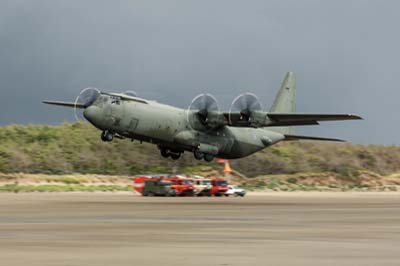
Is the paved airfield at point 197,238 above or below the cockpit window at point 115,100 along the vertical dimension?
below

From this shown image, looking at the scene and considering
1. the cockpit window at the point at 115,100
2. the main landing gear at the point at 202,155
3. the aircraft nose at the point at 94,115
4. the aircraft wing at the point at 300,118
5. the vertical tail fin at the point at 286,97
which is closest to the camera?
the aircraft nose at the point at 94,115

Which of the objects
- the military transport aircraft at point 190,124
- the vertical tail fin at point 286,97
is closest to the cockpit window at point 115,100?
the military transport aircraft at point 190,124

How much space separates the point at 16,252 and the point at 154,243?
5.21 metres

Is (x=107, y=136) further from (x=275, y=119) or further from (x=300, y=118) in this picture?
(x=300, y=118)

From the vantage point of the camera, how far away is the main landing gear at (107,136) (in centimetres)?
7581

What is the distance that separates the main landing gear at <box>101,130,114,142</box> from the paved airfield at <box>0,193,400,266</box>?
2488 cm

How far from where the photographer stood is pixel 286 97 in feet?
333

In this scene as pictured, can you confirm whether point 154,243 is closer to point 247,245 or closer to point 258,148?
point 247,245

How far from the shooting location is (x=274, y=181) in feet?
415

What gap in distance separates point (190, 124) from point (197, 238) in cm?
5149

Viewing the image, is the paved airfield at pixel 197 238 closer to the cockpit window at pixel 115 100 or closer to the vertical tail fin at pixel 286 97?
the cockpit window at pixel 115 100

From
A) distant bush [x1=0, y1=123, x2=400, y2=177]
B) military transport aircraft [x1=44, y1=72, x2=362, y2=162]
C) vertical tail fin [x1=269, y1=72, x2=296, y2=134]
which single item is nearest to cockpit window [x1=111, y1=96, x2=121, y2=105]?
military transport aircraft [x1=44, y1=72, x2=362, y2=162]

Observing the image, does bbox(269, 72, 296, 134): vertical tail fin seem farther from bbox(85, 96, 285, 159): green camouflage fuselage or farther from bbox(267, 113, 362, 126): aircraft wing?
bbox(267, 113, 362, 126): aircraft wing

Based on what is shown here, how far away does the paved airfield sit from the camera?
1003 inches
